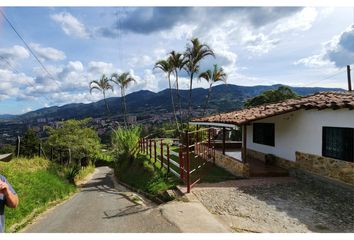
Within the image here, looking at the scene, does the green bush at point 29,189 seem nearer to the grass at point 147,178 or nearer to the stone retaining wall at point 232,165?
the grass at point 147,178

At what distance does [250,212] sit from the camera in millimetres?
7359

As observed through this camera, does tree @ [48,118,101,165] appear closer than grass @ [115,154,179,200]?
No

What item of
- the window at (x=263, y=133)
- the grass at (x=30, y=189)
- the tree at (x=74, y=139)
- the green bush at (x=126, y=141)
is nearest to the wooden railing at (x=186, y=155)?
the green bush at (x=126, y=141)

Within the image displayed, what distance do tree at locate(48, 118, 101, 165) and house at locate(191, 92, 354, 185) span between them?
16683mm

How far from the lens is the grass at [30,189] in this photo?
8.30 metres

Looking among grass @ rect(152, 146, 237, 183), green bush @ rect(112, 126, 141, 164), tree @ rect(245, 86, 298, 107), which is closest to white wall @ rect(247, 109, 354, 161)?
grass @ rect(152, 146, 237, 183)

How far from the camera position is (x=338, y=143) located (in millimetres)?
9531

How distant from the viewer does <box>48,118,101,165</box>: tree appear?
27.4 meters

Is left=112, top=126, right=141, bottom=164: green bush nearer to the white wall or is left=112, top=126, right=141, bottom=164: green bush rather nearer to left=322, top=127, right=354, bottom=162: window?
the white wall

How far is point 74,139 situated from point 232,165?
18.8 metres
